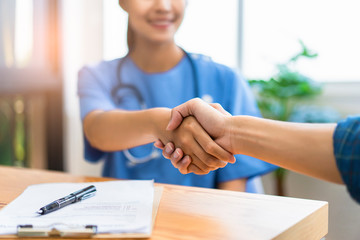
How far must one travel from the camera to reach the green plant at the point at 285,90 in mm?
1576

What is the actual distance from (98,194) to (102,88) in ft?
1.96

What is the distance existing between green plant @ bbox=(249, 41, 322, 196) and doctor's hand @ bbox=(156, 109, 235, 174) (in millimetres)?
811

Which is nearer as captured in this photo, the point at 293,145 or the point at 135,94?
the point at 293,145

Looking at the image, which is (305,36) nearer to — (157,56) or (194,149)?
(157,56)

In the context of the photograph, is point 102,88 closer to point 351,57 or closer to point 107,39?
point 107,39

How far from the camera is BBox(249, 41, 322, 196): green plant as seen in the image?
1.58 meters

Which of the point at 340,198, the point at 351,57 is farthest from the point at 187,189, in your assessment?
the point at 351,57

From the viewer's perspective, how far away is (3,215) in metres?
0.52

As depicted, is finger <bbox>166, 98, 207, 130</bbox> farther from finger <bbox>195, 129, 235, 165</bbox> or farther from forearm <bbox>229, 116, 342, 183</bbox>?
forearm <bbox>229, 116, 342, 183</bbox>

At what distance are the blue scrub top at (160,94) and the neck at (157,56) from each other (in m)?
0.02

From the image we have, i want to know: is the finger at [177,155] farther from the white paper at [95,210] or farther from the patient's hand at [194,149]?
the white paper at [95,210]

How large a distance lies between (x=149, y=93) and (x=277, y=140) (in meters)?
0.64

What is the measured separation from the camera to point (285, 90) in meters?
1.60

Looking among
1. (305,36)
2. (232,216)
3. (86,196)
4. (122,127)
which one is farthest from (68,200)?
(305,36)
